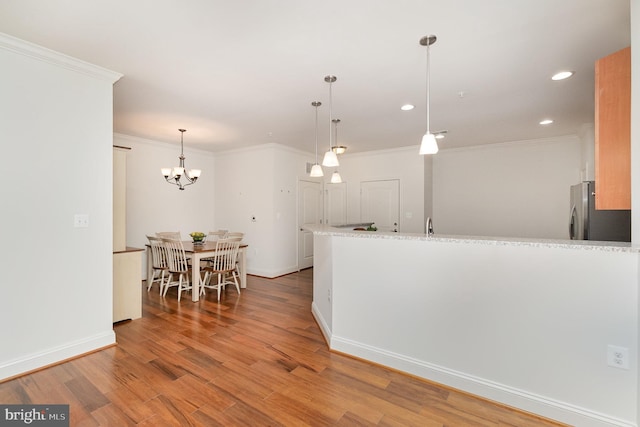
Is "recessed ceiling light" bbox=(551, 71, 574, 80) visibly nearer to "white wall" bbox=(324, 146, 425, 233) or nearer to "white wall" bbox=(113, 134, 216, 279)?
"white wall" bbox=(324, 146, 425, 233)

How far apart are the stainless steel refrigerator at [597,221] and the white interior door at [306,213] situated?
4.55m

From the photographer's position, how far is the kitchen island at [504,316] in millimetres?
1724

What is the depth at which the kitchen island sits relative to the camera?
67.9 inches

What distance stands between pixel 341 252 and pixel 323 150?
159 inches

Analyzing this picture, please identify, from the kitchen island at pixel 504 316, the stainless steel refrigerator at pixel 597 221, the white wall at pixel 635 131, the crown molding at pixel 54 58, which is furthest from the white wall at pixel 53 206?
the stainless steel refrigerator at pixel 597 221

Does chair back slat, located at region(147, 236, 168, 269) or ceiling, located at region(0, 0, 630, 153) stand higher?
ceiling, located at region(0, 0, 630, 153)

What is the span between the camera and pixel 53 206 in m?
2.49

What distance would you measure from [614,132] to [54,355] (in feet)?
15.1

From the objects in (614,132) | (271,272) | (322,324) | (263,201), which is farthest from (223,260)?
(614,132)

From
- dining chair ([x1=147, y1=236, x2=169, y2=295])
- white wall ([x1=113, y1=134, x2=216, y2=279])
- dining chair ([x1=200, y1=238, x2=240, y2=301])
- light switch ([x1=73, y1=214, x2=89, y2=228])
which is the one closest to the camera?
light switch ([x1=73, y1=214, x2=89, y2=228])

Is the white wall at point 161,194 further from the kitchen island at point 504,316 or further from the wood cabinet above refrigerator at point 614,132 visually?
the wood cabinet above refrigerator at point 614,132

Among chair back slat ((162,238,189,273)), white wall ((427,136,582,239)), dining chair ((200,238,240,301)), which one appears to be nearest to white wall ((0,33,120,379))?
chair back slat ((162,238,189,273))

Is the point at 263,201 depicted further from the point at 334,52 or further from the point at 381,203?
the point at 334,52

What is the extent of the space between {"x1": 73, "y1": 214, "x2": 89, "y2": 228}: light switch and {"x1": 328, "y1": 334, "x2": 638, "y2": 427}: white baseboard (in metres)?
2.56
